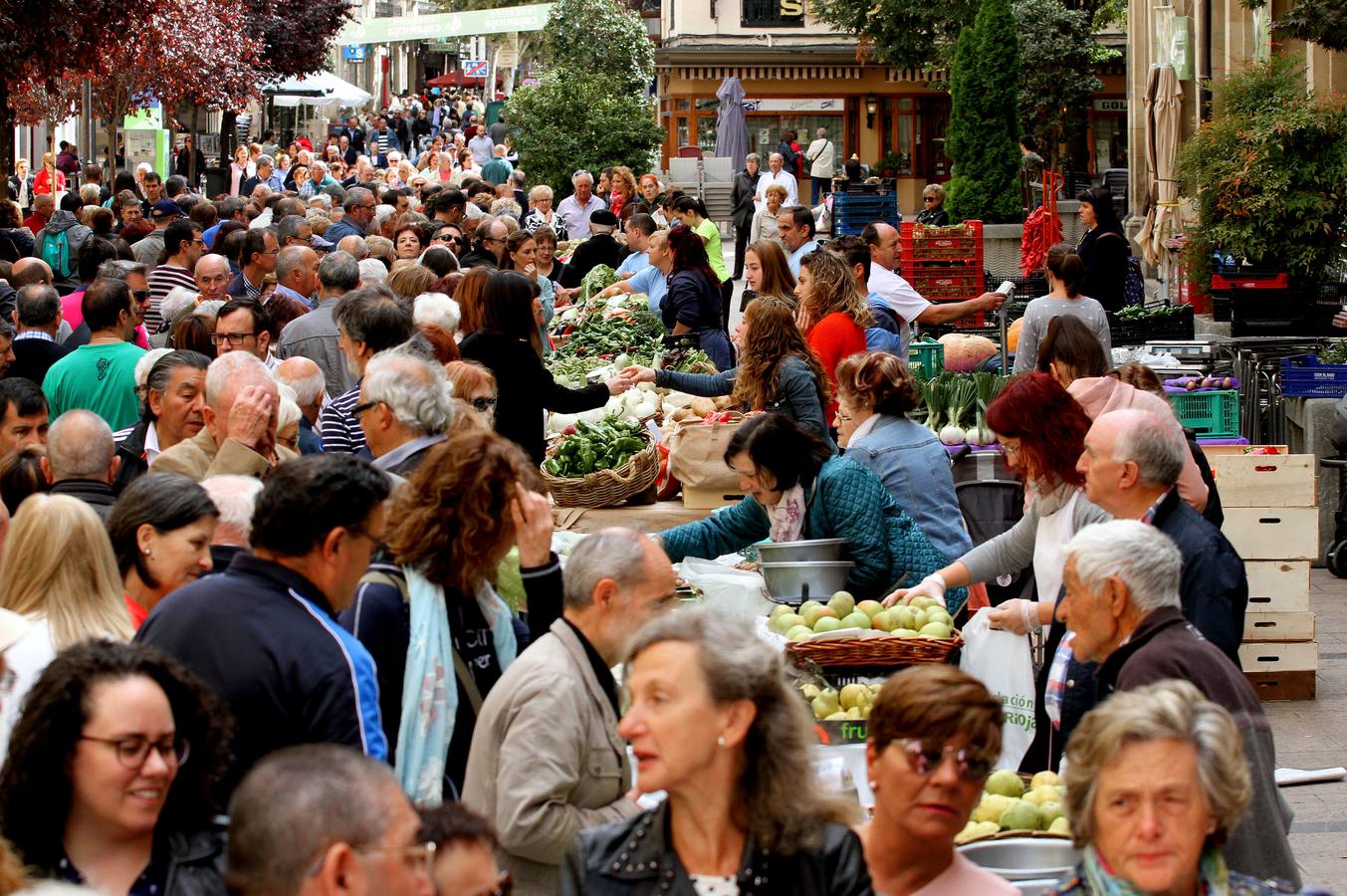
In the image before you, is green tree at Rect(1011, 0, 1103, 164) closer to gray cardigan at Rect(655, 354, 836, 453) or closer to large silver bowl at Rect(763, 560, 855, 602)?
gray cardigan at Rect(655, 354, 836, 453)

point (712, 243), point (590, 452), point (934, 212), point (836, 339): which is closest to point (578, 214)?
point (712, 243)

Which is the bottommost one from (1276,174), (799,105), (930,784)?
(930,784)

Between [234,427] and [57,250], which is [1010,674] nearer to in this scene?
[234,427]

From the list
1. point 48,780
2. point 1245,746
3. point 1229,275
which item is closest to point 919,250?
point 1229,275

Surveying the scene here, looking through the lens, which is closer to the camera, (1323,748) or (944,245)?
(1323,748)

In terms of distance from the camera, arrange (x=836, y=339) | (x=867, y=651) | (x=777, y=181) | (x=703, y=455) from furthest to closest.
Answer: (x=777, y=181), (x=836, y=339), (x=703, y=455), (x=867, y=651)

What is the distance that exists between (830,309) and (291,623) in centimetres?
574

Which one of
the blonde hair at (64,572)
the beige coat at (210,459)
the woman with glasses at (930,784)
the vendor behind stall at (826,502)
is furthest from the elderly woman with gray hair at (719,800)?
the vendor behind stall at (826,502)

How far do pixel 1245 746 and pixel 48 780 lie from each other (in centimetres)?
255

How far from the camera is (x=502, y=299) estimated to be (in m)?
7.68

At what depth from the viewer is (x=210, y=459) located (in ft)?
19.5

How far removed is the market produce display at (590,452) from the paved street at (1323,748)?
327 centimetres

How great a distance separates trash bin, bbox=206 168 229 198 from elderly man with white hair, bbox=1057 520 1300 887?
26.5m

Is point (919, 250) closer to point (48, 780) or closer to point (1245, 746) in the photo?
point (1245, 746)
